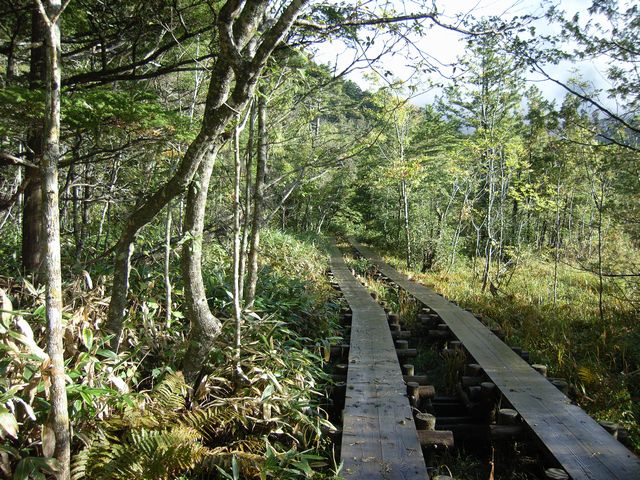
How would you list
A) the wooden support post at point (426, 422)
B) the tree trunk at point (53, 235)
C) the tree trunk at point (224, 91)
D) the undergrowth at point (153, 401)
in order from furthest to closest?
the wooden support post at point (426, 422), the tree trunk at point (224, 91), the undergrowth at point (153, 401), the tree trunk at point (53, 235)

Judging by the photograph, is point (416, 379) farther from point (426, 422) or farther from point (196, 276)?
point (196, 276)

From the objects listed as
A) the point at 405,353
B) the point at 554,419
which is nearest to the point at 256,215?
the point at 405,353

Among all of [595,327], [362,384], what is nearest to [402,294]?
[595,327]

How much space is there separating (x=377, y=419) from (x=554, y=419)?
1.53 meters

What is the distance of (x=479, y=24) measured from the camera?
333 cm

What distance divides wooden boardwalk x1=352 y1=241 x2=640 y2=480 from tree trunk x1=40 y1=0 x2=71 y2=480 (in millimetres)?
3192

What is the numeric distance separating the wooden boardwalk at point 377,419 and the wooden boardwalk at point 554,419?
104 centimetres

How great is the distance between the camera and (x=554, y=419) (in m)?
3.51

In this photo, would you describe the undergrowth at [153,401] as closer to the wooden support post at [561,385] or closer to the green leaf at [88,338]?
→ the green leaf at [88,338]

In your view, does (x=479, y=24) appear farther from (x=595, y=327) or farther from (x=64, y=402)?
(x=595, y=327)

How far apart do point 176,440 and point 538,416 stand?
3.00m

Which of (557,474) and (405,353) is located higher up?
(405,353)

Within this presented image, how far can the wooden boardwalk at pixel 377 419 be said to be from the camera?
276 centimetres

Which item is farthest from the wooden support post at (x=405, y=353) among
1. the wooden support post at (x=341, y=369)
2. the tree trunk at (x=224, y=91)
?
the tree trunk at (x=224, y=91)
